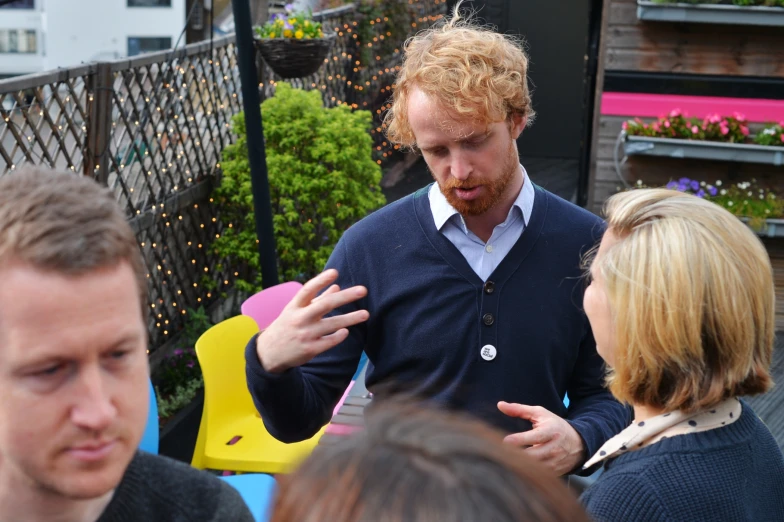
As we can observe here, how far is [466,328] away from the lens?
183cm

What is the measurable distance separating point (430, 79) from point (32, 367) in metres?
1.15

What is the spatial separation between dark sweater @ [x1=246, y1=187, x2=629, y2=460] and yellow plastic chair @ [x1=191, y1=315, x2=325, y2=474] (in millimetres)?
1405

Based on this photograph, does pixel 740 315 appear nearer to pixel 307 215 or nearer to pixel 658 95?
pixel 307 215

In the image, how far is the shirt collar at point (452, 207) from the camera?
6.24 feet

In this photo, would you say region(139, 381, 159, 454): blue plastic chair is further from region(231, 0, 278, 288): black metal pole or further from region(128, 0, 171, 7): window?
region(128, 0, 171, 7): window

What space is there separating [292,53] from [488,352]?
327 centimetres

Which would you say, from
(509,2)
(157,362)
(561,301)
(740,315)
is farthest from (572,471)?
(509,2)

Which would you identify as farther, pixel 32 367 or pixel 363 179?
pixel 363 179

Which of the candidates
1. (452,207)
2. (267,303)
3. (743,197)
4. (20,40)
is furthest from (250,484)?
(20,40)

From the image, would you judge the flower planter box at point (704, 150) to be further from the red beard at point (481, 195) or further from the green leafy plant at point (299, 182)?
the red beard at point (481, 195)

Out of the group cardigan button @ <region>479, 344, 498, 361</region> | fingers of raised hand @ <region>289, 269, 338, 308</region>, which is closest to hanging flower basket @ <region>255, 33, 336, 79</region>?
cardigan button @ <region>479, 344, 498, 361</region>

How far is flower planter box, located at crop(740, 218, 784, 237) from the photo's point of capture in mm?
5492

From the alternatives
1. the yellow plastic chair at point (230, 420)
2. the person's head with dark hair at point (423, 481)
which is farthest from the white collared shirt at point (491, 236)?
the yellow plastic chair at point (230, 420)

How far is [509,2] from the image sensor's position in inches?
398
